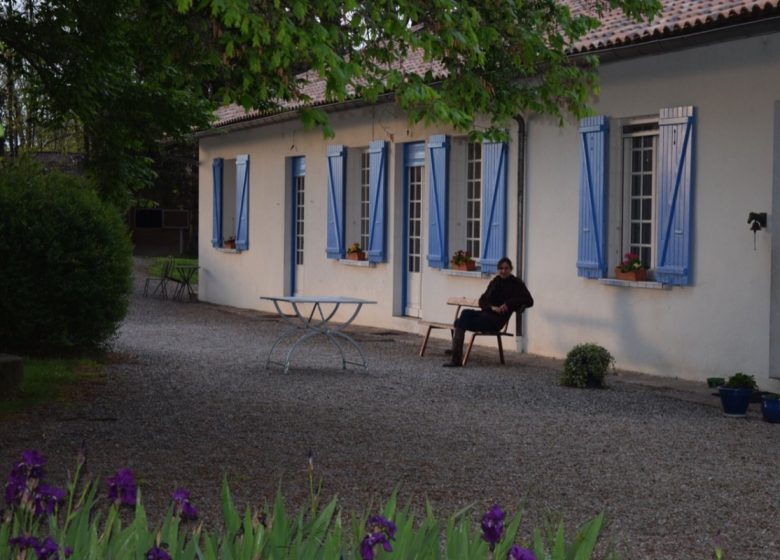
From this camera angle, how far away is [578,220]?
14312 mm

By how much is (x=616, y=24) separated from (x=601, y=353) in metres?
3.62

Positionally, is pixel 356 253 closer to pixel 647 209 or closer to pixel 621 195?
pixel 621 195

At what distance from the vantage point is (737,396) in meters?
10.3

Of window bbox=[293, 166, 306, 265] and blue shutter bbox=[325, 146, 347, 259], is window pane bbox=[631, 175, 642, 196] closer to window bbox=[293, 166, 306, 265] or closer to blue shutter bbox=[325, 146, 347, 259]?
blue shutter bbox=[325, 146, 347, 259]

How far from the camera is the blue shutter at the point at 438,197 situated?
16.7m

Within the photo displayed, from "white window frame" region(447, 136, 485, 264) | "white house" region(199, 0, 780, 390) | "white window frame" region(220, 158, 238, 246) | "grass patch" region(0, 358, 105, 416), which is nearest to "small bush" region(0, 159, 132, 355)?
"grass patch" region(0, 358, 105, 416)

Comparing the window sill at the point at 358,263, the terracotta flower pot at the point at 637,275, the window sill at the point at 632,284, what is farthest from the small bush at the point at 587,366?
the window sill at the point at 358,263

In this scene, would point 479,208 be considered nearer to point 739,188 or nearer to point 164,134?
point 164,134

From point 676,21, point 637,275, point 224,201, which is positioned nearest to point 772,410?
point 637,275

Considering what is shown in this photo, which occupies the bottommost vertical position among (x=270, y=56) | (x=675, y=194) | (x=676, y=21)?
(x=675, y=194)

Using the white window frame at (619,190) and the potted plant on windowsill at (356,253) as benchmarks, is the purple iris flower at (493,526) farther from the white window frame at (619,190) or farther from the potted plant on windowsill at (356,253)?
the potted plant on windowsill at (356,253)

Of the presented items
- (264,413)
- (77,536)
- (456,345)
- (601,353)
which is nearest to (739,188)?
(601,353)

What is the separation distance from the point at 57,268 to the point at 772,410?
696cm

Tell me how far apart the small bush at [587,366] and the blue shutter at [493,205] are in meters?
3.55
